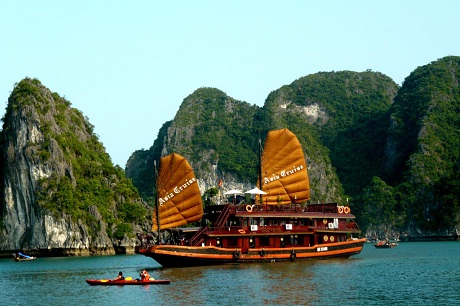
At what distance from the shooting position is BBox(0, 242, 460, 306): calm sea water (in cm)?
3228

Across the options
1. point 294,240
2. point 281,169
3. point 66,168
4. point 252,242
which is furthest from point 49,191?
point 294,240

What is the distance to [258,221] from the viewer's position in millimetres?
49562

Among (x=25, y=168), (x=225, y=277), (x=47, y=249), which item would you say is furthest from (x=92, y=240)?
(x=225, y=277)

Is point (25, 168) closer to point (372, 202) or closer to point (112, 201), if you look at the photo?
point (112, 201)

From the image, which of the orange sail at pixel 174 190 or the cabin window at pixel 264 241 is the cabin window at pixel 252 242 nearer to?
the cabin window at pixel 264 241

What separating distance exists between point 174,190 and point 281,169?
31.0ft

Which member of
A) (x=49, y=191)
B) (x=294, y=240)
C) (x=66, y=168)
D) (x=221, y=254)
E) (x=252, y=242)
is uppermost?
(x=66, y=168)

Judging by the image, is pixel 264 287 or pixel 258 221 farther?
pixel 258 221

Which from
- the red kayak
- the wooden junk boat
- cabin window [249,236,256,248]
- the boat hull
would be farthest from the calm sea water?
cabin window [249,236,256,248]

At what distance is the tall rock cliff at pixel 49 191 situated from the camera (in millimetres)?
82188

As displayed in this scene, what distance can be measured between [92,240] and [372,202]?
202 feet

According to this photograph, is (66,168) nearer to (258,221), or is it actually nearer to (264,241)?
(258,221)

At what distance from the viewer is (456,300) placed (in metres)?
31.1

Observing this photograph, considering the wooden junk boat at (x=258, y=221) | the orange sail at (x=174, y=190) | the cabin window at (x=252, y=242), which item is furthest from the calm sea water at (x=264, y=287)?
the orange sail at (x=174, y=190)
